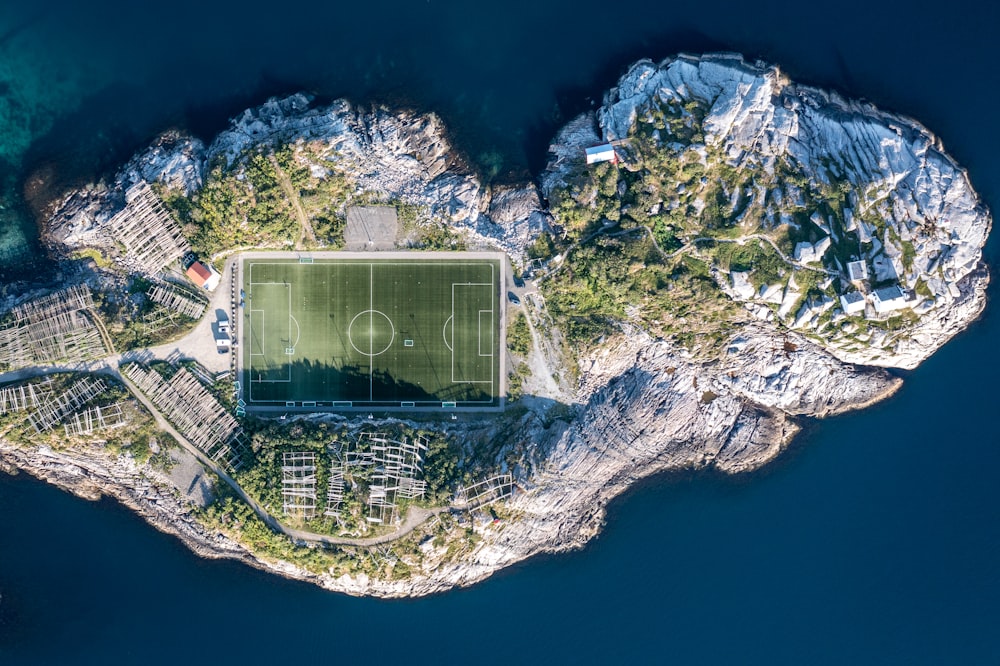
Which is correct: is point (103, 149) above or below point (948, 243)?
above

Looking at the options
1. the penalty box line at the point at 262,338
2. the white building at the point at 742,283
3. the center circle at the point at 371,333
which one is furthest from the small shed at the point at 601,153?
the penalty box line at the point at 262,338

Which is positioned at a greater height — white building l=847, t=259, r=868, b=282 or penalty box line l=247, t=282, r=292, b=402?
white building l=847, t=259, r=868, b=282

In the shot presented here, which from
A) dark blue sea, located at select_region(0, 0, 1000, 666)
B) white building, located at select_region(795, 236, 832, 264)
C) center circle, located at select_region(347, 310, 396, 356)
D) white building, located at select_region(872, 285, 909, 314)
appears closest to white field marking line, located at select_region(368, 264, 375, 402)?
center circle, located at select_region(347, 310, 396, 356)

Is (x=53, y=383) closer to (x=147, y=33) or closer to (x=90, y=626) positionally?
(x=90, y=626)

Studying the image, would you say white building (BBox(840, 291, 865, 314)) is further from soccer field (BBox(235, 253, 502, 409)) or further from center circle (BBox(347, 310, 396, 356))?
center circle (BBox(347, 310, 396, 356))

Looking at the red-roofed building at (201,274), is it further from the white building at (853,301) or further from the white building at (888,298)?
the white building at (888,298)

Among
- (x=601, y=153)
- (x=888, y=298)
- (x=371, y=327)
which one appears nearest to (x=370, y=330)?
(x=371, y=327)

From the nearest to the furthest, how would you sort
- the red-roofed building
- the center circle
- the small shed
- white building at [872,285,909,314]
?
white building at [872,285,909,314] → the small shed → the red-roofed building → the center circle

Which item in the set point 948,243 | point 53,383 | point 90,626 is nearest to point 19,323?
point 53,383
